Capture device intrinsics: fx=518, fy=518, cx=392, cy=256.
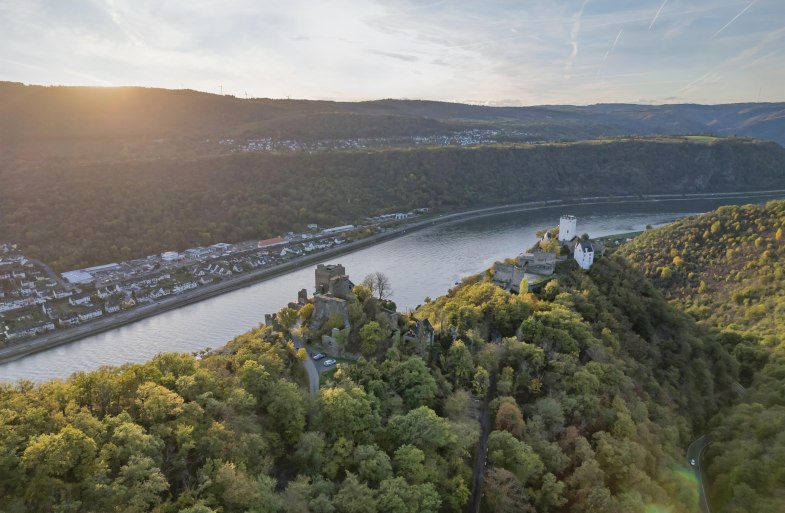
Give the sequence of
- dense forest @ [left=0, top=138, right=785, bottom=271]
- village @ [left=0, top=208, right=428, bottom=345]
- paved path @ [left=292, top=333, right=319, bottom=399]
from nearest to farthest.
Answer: paved path @ [left=292, top=333, right=319, bottom=399]
village @ [left=0, top=208, right=428, bottom=345]
dense forest @ [left=0, top=138, right=785, bottom=271]

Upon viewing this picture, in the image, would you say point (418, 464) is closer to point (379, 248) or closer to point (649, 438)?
point (649, 438)

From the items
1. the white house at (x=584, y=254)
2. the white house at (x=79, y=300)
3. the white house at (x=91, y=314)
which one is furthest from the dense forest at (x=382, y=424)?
the white house at (x=79, y=300)

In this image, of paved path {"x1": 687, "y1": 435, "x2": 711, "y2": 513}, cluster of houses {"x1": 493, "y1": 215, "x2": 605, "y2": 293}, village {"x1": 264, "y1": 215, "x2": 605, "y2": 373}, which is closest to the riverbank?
village {"x1": 264, "y1": 215, "x2": 605, "y2": 373}

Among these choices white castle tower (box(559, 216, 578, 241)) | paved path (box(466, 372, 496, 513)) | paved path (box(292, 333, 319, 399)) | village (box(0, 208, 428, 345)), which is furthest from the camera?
village (box(0, 208, 428, 345))

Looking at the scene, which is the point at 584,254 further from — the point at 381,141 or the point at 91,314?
the point at 381,141

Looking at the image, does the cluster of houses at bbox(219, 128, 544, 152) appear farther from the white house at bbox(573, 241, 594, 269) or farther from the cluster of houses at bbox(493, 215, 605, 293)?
the white house at bbox(573, 241, 594, 269)

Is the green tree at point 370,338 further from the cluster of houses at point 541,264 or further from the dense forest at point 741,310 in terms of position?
the dense forest at point 741,310
